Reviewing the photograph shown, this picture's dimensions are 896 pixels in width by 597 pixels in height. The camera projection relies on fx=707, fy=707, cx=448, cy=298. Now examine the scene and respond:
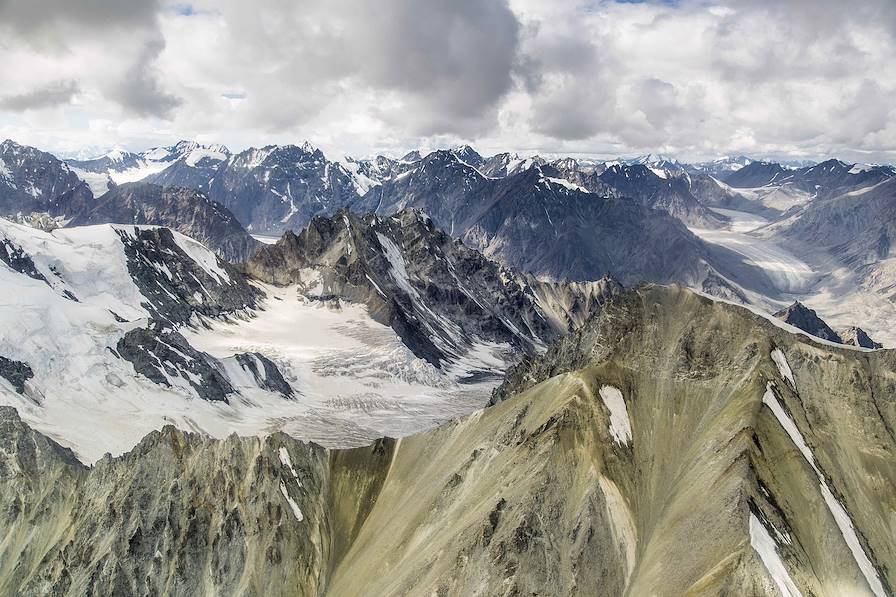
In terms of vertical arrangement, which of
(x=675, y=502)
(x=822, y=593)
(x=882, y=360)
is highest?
(x=882, y=360)

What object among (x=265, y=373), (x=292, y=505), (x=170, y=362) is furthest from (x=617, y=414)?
(x=265, y=373)

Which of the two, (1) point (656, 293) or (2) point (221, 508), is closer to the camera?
(2) point (221, 508)

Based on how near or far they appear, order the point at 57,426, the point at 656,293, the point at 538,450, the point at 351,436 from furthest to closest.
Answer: the point at 351,436 → the point at 57,426 → the point at 656,293 → the point at 538,450

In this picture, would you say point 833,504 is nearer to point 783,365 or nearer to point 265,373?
point 783,365

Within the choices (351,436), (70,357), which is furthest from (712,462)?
(70,357)

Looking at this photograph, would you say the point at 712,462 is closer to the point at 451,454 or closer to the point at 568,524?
the point at 568,524

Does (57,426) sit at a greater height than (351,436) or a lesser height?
lesser

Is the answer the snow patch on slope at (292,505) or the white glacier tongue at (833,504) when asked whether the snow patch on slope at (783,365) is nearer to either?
the white glacier tongue at (833,504)

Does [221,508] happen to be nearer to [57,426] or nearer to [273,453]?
[273,453]

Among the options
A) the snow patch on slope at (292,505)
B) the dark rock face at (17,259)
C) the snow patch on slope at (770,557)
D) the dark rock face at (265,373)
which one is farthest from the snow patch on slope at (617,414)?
the dark rock face at (17,259)

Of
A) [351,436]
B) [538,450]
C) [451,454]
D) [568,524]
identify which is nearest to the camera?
[568,524]
